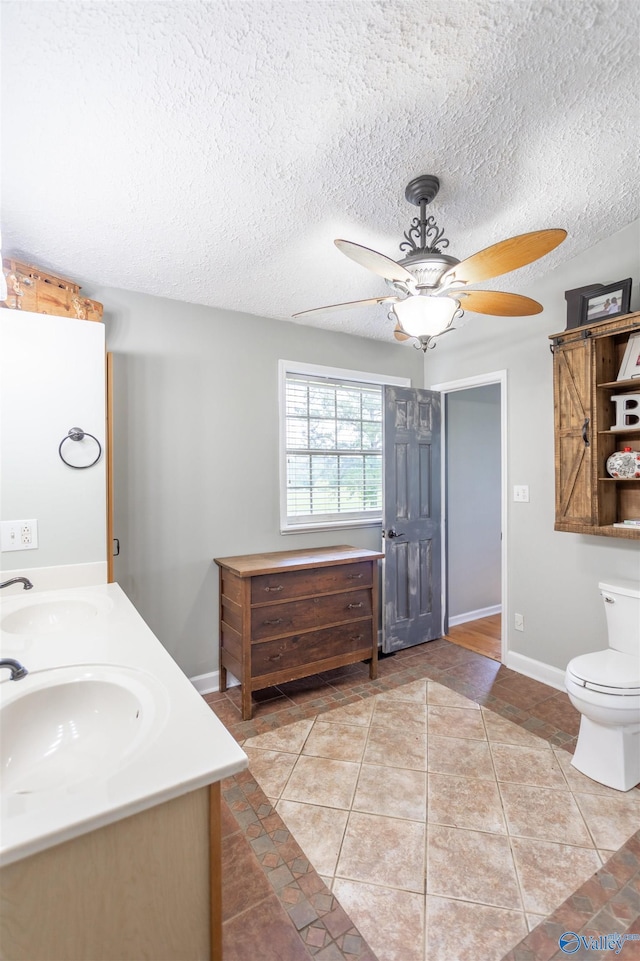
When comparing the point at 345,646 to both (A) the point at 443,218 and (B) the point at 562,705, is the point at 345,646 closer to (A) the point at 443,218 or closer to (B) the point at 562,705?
(B) the point at 562,705

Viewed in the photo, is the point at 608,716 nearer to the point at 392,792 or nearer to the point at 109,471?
the point at 392,792

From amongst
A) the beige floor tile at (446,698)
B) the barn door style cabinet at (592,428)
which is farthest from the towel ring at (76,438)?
the barn door style cabinet at (592,428)

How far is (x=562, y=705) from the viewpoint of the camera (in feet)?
8.71

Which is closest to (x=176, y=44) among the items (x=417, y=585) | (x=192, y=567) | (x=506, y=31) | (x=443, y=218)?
(x=506, y=31)

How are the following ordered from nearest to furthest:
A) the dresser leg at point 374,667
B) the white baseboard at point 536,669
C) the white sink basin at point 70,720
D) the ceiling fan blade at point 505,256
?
the white sink basin at point 70,720
the ceiling fan blade at point 505,256
the white baseboard at point 536,669
the dresser leg at point 374,667

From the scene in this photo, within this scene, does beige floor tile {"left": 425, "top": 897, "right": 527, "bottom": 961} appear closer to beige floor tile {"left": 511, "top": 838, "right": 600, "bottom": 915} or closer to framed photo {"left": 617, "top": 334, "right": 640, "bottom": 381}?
beige floor tile {"left": 511, "top": 838, "right": 600, "bottom": 915}

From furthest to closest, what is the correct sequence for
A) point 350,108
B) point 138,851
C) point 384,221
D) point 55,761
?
point 384,221 → point 350,108 → point 55,761 → point 138,851

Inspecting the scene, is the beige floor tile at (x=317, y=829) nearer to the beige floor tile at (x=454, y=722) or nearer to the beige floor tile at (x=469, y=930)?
the beige floor tile at (x=469, y=930)

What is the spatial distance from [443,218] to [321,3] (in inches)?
44.3

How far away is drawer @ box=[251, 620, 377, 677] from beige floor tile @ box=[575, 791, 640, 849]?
140 cm

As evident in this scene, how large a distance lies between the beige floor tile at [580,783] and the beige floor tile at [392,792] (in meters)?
0.66

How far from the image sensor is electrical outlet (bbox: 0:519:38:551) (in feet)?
6.37

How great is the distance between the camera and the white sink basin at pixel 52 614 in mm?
1712

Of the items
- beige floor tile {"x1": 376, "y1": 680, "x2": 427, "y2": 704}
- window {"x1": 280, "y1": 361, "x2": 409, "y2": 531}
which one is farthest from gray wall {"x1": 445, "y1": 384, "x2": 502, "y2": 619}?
beige floor tile {"x1": 376, "y1": 680, "x2": 427, "y2": 704}
